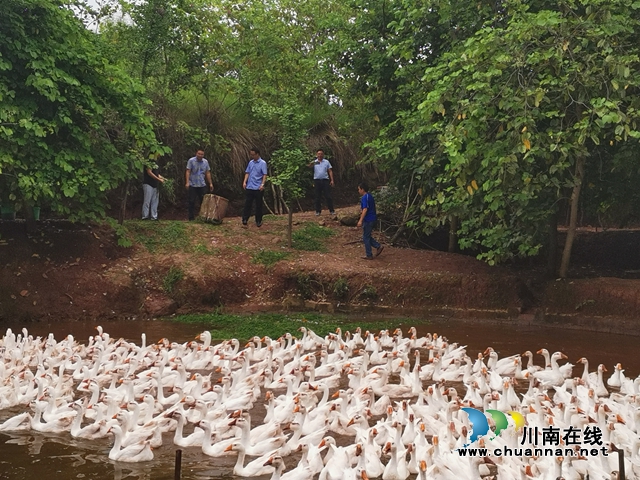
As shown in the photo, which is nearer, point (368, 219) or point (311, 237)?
point (368, 219)

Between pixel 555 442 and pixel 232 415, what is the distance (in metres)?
3.39

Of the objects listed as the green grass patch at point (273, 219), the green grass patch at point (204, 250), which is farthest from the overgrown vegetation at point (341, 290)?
the green grass patch at point (273, 219)

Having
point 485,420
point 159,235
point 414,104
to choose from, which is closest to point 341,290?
point 414,104

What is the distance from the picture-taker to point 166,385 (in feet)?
33.1

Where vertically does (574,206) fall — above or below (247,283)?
above

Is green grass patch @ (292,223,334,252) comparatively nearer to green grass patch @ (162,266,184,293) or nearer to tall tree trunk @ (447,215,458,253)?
tall tree trunk @ (447,215,458,253)

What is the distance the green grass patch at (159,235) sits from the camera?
1761cm

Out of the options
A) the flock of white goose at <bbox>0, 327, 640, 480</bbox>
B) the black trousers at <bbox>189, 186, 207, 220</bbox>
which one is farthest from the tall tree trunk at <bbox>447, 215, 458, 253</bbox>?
the flock of white goose at <bbox>0, 327, 640, 480</bbox>

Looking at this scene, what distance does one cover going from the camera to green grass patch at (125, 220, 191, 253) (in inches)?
693

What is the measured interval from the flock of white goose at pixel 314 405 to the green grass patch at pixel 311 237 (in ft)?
21.8

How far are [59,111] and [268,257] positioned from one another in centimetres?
580

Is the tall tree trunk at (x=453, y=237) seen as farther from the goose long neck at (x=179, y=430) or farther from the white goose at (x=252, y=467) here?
the white goose at (x=252, y=467)

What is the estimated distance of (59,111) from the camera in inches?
577

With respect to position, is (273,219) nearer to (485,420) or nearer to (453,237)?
(453,237)
